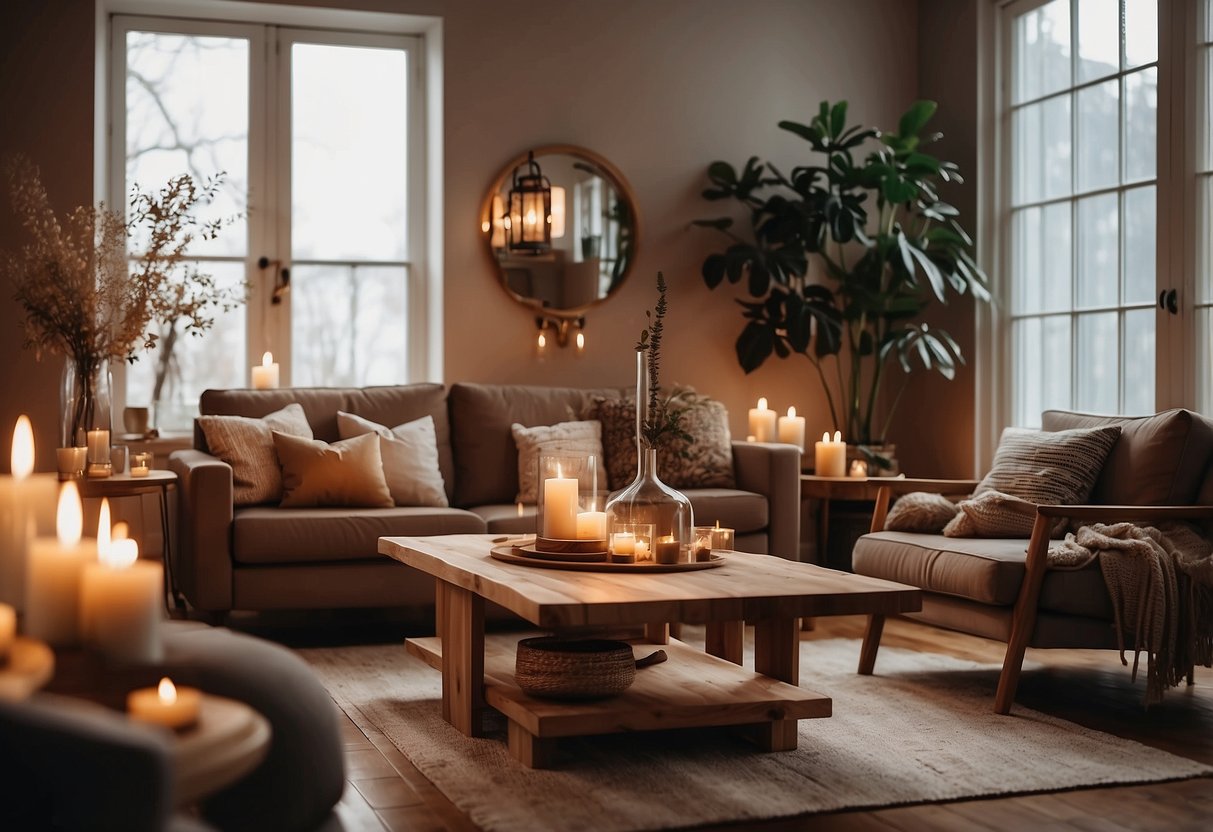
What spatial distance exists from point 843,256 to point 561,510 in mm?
3169

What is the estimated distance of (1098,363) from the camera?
5.00m

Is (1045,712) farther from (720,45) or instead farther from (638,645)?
(720,45)

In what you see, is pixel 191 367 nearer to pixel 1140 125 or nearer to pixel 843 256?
pixel 843 256

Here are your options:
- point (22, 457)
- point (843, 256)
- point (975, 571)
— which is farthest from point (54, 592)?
point (843, 256)

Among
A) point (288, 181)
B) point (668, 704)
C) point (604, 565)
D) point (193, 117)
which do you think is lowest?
point (668, 704)

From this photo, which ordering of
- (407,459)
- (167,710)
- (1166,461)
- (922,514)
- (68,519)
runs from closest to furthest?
(167,710), (68,519), (1166,461), (922,514), (407,459)

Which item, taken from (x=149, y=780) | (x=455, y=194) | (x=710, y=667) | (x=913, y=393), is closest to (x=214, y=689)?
(x=149, y=780)

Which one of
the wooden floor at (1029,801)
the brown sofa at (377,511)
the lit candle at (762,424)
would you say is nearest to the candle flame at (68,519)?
the wooden floor at (1029,801)

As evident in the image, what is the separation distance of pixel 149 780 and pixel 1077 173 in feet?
15.7

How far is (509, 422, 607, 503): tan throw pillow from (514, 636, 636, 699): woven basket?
185cm

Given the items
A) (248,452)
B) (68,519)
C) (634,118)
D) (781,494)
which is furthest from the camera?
(634,118)

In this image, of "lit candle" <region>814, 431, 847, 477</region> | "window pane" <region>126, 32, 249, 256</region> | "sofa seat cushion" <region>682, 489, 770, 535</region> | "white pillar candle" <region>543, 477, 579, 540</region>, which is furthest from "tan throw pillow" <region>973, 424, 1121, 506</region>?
"window pane" <region>126, 32, 249, 256</region>

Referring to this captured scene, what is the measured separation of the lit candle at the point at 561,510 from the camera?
3.14 m

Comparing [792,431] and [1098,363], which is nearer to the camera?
[1098,363]
